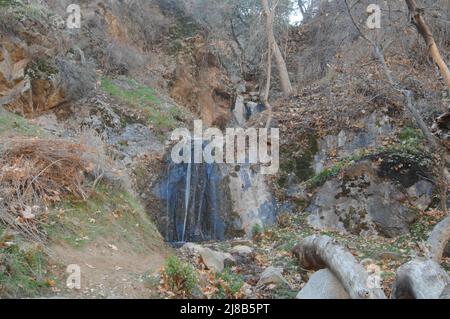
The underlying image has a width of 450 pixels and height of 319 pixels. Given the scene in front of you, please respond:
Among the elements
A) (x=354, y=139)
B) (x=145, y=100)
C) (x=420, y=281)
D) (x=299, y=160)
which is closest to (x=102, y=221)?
(x=420, y=281)

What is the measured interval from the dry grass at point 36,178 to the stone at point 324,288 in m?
3.15

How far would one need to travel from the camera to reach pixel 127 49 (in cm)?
1664

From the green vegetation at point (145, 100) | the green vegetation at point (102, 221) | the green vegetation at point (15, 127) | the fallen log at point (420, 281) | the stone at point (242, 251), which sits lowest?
the stone at point (242, 251)

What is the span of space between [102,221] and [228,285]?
231cm

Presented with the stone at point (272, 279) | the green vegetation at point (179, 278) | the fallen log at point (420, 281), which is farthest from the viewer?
the stone at point (272, 279)

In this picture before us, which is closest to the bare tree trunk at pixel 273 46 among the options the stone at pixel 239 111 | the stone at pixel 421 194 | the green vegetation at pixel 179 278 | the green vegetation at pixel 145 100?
the stone at pixel 239 111

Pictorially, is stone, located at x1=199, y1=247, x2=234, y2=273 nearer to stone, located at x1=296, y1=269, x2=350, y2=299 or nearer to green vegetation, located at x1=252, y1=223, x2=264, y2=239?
stone, located at x1=296, y1=269, x2=350, y2=299

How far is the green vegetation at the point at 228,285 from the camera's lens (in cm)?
502

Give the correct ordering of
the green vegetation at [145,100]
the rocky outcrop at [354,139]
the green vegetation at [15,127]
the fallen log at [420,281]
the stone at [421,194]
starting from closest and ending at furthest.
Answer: the fallen log at [420,281]
the green vegetation at [15,127]
the stone at [421,194]
the rocky outcrop at [354,139]
the green vegetation at [145,100]

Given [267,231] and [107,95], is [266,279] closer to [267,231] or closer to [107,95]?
[267,231]

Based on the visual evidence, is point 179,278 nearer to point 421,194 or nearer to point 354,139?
point 421,194

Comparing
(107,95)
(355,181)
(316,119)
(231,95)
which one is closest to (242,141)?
(316,119)

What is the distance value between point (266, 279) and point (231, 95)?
13.8 meters

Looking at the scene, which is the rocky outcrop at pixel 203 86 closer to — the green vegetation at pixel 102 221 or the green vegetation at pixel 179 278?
the green vegetation at pixel 102 221
